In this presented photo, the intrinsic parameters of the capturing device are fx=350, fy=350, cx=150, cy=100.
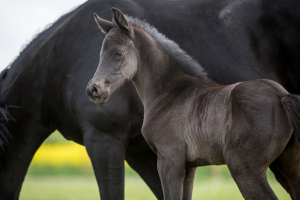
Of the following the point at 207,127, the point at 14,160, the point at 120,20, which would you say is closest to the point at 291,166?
the point at 207,127

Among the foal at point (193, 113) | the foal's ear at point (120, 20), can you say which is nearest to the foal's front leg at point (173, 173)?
the foal at point (193, 113)

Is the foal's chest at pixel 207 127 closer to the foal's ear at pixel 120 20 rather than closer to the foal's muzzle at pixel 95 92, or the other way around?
the foal's muzzle at pixel 95 92

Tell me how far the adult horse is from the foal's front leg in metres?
1.06

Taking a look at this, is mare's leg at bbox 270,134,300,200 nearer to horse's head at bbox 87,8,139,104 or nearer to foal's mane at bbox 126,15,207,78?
foal's mane at bbox 126,15,207,78

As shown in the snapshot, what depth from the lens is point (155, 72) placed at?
348cm

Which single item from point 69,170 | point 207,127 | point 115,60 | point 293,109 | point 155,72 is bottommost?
point 69,170

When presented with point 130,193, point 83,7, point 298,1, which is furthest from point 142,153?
point 130,193

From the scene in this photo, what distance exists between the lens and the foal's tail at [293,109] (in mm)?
2447

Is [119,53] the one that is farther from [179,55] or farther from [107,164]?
[107,164]

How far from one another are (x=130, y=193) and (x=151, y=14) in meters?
6.31

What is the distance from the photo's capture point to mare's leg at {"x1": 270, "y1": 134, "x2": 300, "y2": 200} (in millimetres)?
2672

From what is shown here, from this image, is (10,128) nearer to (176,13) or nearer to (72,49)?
(72,49)

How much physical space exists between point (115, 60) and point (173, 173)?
113 centimetres

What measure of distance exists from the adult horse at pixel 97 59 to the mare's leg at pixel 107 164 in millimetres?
22
